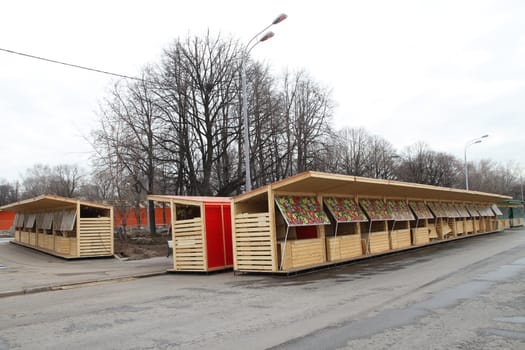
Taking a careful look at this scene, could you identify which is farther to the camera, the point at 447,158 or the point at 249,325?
the point at 447,158

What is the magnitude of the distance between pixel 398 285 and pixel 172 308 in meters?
5.37

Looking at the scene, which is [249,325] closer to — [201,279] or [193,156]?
[201,279]

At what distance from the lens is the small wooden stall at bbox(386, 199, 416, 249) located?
21.2m

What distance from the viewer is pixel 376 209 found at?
65.0 feet

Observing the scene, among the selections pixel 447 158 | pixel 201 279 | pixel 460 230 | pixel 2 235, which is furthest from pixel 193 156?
pixel 447 158

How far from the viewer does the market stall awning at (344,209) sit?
1656cm

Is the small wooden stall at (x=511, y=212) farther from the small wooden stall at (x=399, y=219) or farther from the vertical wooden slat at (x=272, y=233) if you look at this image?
the vertical wooden slat at (x=272, y=233)

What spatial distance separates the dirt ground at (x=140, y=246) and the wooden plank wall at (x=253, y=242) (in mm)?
9858

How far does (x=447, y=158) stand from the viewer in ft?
242

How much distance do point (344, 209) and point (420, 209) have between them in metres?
9.06

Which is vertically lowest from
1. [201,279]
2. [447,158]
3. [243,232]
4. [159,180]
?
[201,279]

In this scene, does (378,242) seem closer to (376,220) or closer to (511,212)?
(376,220)

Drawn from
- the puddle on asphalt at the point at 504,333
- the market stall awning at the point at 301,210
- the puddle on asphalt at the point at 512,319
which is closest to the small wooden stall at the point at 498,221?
the market stall awning at the point at 301,210

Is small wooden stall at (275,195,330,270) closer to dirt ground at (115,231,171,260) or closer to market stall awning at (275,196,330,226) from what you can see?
market stall awning at (275,196,330,226)
